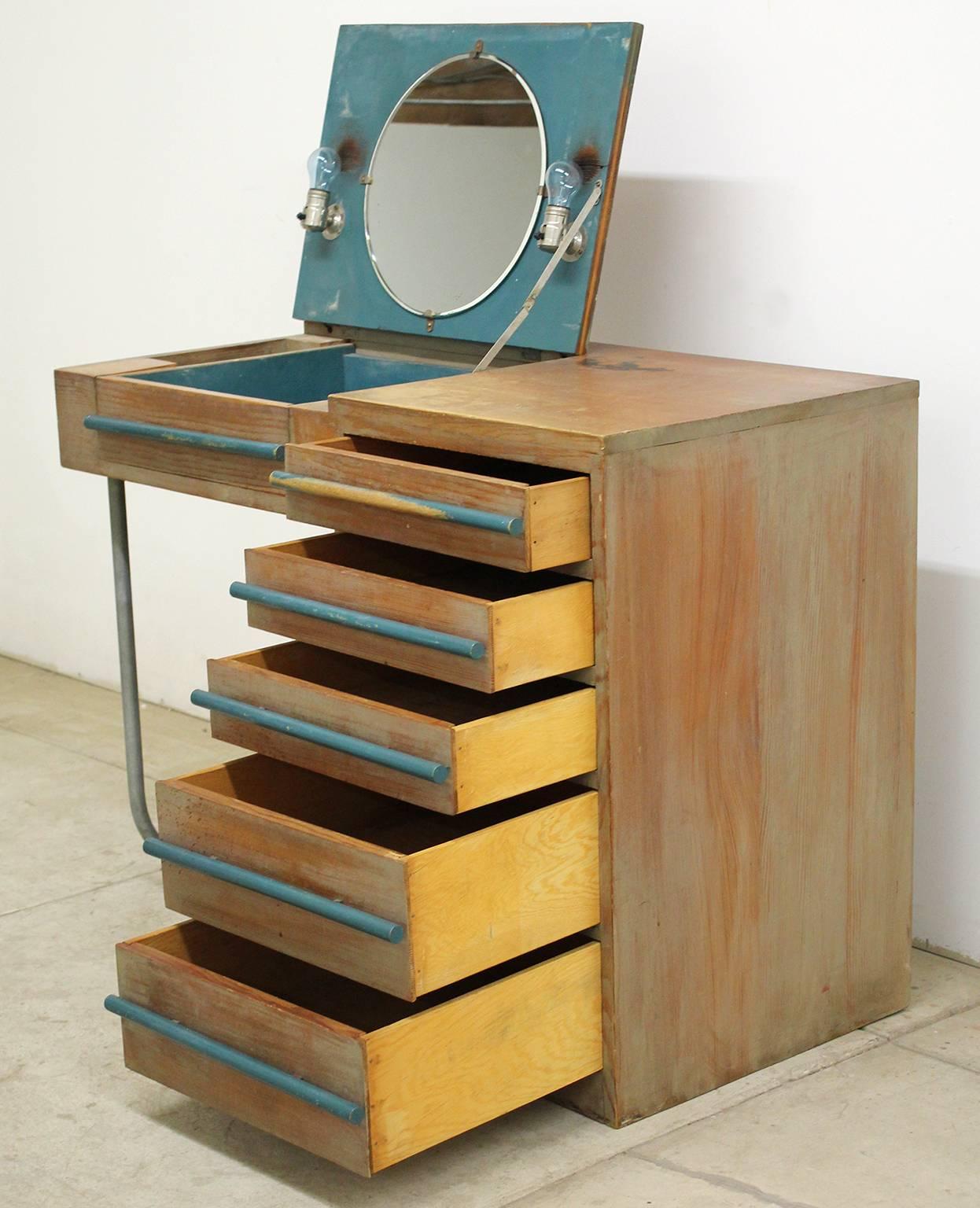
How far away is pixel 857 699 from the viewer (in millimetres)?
2004

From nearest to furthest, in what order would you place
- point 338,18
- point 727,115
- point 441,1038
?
1. point 441,1038
2. point 727,115
3. point 338,18

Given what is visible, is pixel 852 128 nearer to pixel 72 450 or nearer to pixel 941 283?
pixel 941 283

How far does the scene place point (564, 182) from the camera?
7.25ft

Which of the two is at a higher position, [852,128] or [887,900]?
[852,128]

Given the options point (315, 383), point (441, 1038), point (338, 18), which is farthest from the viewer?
point (338, 18)

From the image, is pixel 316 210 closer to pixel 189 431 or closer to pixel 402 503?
pixel 189 431

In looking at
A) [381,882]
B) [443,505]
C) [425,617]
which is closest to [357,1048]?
[381,882]

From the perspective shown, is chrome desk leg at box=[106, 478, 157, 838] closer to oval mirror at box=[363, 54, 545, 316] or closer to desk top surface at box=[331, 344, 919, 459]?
oval mirror at box=[363, 54, 545, 316]

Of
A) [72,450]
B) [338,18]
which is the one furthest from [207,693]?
[338,18]

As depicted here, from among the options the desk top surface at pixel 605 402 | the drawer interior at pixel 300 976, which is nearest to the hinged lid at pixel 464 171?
the desk top surface at pixel 605 402

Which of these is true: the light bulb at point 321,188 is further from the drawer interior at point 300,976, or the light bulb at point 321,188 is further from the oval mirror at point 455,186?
the drawer interior at point 300,976

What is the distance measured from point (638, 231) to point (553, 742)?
106cm

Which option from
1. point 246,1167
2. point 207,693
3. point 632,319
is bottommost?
point 246,1167

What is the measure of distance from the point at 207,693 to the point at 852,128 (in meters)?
1.12
